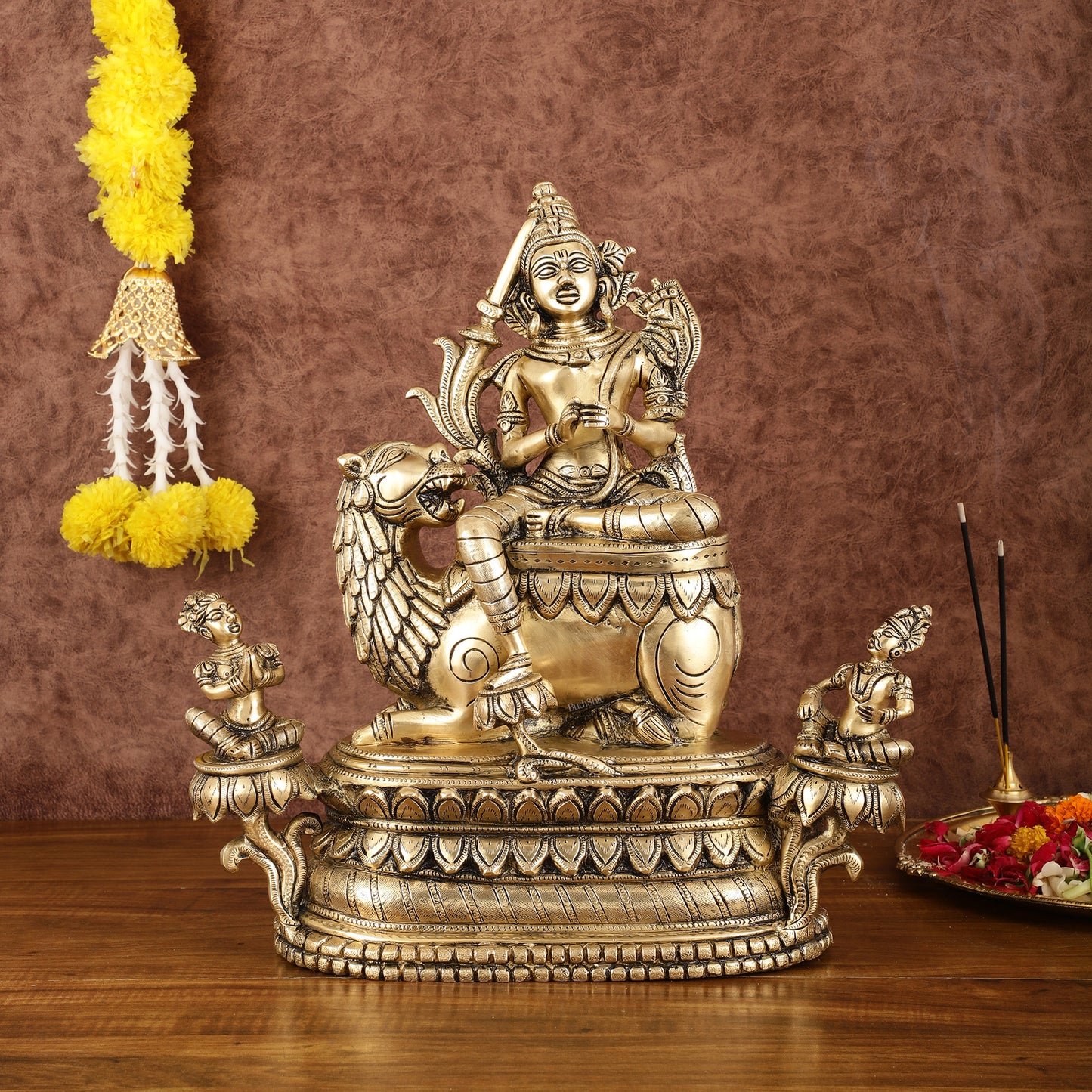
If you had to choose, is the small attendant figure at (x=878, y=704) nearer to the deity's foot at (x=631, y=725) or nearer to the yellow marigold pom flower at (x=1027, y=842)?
the deity's foot at (x=631, y=725)

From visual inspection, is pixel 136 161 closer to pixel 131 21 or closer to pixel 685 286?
pixel 131 21

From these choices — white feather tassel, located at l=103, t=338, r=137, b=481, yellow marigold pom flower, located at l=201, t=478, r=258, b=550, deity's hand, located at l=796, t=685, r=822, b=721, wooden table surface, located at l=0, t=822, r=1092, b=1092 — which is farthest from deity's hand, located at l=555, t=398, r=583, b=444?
white feather tassel, located at l=103, t=338, r=137, b=481

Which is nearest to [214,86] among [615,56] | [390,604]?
[615,56]

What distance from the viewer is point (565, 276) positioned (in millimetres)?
1431

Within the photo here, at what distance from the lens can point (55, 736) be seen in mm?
2051

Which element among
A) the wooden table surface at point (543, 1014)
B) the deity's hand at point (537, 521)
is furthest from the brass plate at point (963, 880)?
the deity's hand at point (537, 521)

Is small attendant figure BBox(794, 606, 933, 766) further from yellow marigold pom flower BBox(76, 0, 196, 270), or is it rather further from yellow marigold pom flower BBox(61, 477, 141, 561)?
yellow marigold pom flower BBox(76, 0, 196, 270)

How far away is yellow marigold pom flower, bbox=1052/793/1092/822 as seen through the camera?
5.28 feet

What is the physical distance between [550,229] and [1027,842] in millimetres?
904

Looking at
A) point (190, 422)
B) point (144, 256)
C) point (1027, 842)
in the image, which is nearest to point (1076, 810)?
point (1027, 842)

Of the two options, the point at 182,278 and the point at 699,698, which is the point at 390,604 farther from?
the point at 182,278

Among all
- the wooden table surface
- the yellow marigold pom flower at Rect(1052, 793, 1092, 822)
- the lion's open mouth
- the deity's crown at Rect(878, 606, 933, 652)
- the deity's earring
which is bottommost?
the wooden table surface

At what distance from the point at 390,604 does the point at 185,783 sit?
2.68 ft

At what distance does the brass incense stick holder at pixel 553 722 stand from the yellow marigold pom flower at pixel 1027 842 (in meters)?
0.31
